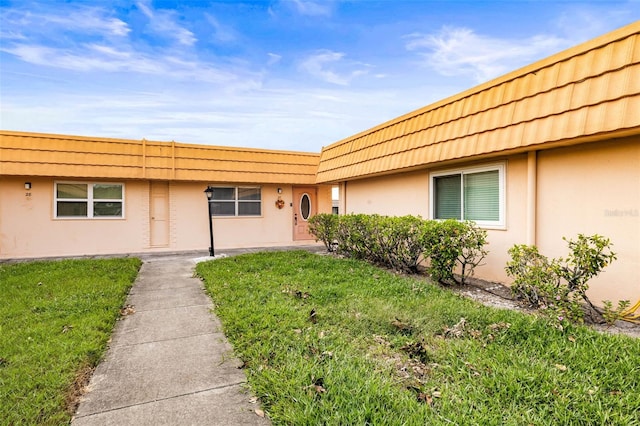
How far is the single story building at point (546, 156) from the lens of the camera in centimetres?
399

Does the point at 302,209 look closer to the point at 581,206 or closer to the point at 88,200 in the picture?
the point at 88,200

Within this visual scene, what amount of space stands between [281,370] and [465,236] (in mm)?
4141

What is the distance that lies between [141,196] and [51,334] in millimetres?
8294

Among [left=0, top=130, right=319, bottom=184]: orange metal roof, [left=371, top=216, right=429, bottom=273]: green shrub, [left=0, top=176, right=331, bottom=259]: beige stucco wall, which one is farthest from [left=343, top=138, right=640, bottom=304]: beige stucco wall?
[left=0, top=176, right=331, bottom=259]: beige stucco wall

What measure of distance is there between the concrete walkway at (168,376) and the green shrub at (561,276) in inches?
137

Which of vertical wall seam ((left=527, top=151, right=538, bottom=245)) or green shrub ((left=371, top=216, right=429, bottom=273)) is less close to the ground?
vertical wall seam ((left=527, top=151, right=538, bottom=245))

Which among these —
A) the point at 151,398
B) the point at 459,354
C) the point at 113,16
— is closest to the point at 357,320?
the point at 459,354

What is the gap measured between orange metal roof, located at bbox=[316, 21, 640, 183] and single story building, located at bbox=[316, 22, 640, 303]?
0.01 meters

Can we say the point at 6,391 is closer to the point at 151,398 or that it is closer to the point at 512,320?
the point at 151,398

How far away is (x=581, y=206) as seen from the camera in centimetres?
459

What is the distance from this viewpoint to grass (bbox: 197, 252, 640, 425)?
2.16 m

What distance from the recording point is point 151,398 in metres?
2.49

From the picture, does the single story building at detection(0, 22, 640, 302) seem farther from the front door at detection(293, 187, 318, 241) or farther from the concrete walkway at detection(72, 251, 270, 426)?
the concrete walkway at detection(72, 251, 270, 426)

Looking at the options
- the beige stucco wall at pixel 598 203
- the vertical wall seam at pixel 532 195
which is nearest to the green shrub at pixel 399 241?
the vertical wall seam at pixel 532 195
